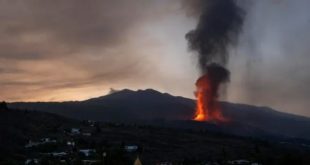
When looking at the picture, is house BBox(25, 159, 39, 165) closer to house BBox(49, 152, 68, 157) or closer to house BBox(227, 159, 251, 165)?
house BBox(49, 152, 68, 157)

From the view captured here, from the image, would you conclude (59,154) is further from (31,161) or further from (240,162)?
(240,162)

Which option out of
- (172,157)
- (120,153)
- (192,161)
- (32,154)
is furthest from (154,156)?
(120,153)

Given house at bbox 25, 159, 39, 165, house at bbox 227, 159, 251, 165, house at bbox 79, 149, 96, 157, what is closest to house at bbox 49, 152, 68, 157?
house at bbox 79, 149, 96, 157

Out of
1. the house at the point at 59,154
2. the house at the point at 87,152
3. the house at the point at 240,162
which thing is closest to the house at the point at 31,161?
the house at the point at 59,154

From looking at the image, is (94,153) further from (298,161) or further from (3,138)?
(298,161)

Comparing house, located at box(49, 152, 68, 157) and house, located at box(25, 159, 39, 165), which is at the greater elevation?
house, located at box(49, 152, 68, 157)

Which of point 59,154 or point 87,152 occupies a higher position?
point 87,152

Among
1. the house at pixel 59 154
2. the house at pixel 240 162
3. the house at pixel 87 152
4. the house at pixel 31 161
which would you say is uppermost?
the house at pixel 87 152

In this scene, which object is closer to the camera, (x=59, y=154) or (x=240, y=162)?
(x=59, y=154)

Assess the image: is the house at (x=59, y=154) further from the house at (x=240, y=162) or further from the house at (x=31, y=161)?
the house at (x=240, y=162)

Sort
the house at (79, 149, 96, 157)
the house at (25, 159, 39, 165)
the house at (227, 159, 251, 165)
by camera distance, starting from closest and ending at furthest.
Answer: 1. the house at (25, 159, 39, 165)
2. the house at (227, 159, 251, 165)
3. the house at (79, 149, 96, 157)

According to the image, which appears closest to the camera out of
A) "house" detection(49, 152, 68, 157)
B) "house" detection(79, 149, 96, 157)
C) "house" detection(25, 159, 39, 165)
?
"house" detection(25, 159, 39, 165)

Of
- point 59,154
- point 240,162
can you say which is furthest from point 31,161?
point 240,162

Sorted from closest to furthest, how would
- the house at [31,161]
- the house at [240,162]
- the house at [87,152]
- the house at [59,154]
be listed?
the house at [31,161] → the house at [59,154] → the house at [240,162] → the house at [87,152]
